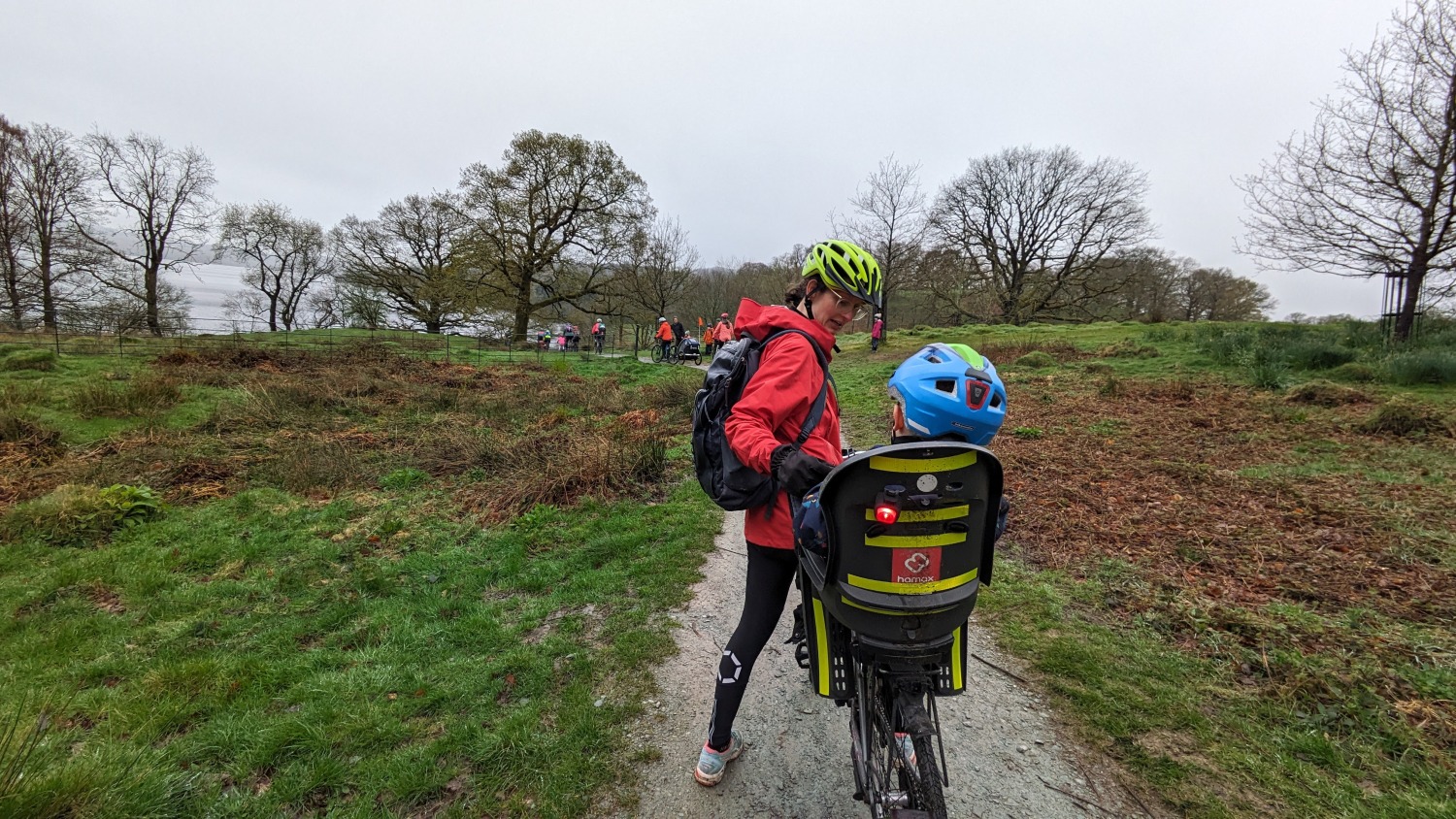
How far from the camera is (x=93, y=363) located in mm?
12727

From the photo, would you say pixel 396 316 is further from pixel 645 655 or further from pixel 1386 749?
pixel 1386 749

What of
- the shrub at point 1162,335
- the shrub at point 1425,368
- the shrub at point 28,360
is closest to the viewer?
the shrub at point 1425,368

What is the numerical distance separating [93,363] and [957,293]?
121ft

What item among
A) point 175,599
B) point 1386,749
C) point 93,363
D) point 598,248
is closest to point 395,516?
point 175,599

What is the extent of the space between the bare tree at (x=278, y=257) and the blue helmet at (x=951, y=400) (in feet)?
144

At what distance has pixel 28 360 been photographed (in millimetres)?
11273

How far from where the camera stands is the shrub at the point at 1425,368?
28.5 ft

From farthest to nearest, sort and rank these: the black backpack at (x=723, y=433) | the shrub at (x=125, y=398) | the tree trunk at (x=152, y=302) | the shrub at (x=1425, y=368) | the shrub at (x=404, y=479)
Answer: the tree trunk at (x=152, y=302), the shrub at (x=1425, y=368), the shrub at (x=125, y=398), the shrub at (x=404, y=479), the black backpack at (x=723, y=433)

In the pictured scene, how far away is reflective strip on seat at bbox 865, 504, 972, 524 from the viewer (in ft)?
4.22

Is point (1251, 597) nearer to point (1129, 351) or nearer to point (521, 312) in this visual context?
point (1129, 351)

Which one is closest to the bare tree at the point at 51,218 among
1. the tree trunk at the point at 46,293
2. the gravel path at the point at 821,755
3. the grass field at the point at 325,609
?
the tree trunk at the point at 46,293

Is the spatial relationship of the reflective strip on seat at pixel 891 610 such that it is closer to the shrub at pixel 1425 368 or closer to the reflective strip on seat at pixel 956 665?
the reflective strip on seat at pixel 956 665

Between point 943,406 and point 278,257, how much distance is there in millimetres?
47626

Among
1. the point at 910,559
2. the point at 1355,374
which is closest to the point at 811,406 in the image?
the point at 910,559
